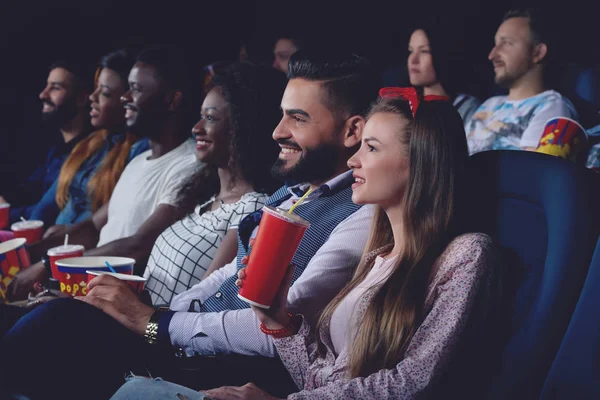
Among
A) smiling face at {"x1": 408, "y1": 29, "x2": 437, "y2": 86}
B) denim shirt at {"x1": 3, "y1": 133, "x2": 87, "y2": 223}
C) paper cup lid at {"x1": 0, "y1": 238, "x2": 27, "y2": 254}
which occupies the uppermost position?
smiling face at {"x1": 408, "y1": 29, "x2": 437, "y2": 86}

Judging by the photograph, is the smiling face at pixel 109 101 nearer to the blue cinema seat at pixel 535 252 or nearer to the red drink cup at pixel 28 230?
the red drink cup at pixel 28 230

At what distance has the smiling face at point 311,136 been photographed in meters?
1.79

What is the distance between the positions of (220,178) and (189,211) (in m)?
0.22

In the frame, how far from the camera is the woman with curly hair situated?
2.17 meters

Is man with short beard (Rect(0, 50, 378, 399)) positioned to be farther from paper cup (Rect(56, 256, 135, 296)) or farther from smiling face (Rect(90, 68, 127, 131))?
smiling face (Rect(90, 68, 127, 131))

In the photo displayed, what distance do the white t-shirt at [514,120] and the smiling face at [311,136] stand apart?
3.97ft

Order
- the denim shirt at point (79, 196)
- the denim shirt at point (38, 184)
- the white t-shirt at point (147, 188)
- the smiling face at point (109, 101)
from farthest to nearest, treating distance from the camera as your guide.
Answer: the denim shirt at point (38, 184), the smiling face at point (109, 101), the denim shirt at point (79, 196), the white t-shirt at point (147, 188)

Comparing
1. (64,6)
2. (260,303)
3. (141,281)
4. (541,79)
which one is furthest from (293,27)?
(260,303)

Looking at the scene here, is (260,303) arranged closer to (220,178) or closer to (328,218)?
(328,218)

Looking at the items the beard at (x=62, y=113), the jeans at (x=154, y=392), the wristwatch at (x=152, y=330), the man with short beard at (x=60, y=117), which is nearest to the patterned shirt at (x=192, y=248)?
the wristwatch at (x=152, y=330)

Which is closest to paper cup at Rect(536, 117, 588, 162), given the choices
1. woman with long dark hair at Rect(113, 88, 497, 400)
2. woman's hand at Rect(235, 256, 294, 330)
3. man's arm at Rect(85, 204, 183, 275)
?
woman with long dark hair at Rect(113, 88, 497, 400)

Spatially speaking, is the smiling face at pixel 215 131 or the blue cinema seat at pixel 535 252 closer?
the blue cinema seat at pixel 535 252

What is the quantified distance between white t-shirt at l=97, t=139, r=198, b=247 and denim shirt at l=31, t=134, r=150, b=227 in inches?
12.8

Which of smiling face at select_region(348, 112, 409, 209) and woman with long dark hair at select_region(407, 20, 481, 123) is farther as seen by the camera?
woman with long dark hair at select_region(407, 20, 481, 123)
